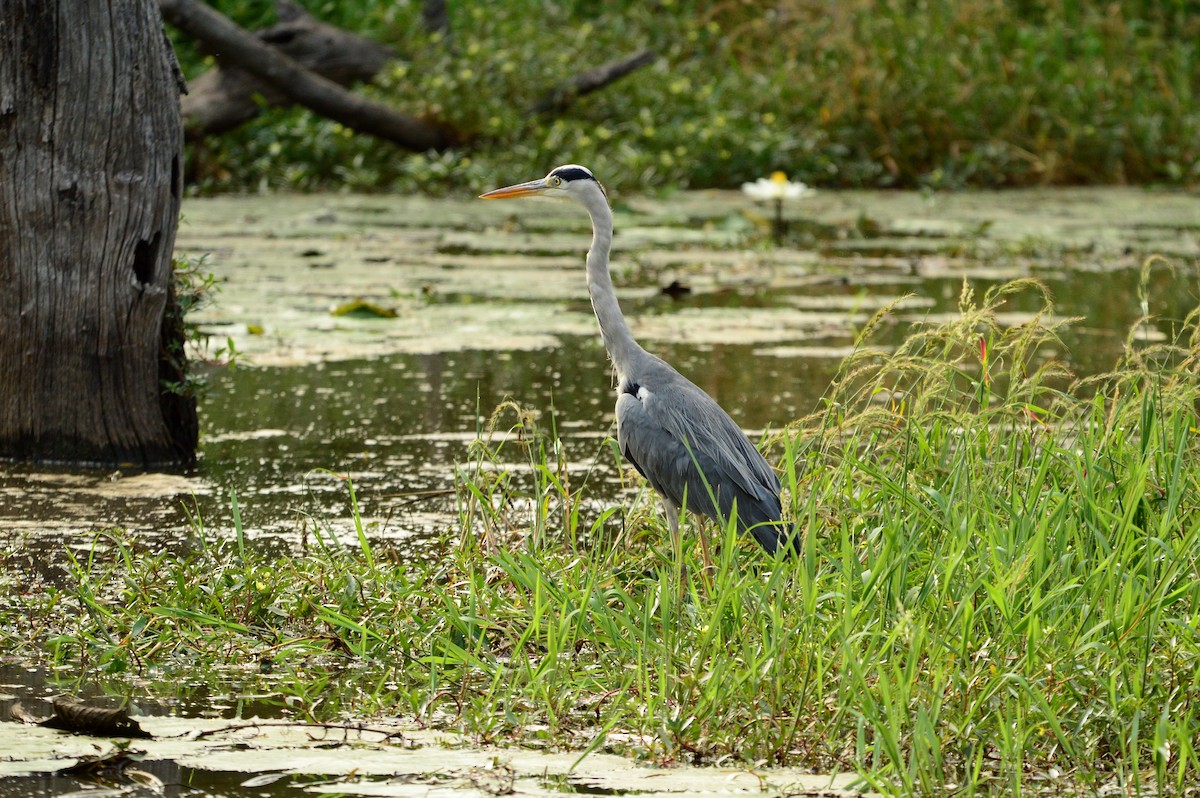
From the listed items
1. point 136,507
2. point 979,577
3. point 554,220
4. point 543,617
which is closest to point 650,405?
point 543,617

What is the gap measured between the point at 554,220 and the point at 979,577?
779 cm

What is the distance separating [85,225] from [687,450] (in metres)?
2.01

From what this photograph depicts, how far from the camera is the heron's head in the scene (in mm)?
4098

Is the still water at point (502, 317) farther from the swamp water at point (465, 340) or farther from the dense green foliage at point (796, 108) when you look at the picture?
the dense green foliage at point (796, 108)

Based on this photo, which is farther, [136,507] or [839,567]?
[136,507]

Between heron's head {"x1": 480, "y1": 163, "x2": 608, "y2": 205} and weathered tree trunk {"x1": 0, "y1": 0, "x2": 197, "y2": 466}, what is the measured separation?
3.61 ft

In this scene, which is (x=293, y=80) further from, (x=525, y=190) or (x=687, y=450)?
(x=687, y=450)

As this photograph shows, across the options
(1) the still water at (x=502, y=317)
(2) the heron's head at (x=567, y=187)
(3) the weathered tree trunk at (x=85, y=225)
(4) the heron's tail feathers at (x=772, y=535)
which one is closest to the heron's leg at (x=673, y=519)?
(4) the heron's tail feathers at (x=772, y=535)

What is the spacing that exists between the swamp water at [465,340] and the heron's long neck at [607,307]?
281mm

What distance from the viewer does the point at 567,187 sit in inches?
162

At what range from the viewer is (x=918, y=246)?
30.9 ft

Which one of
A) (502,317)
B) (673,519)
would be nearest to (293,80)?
(502,317)

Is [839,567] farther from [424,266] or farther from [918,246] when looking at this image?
[918,246]

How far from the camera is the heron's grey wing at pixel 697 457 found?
358 centimetres
